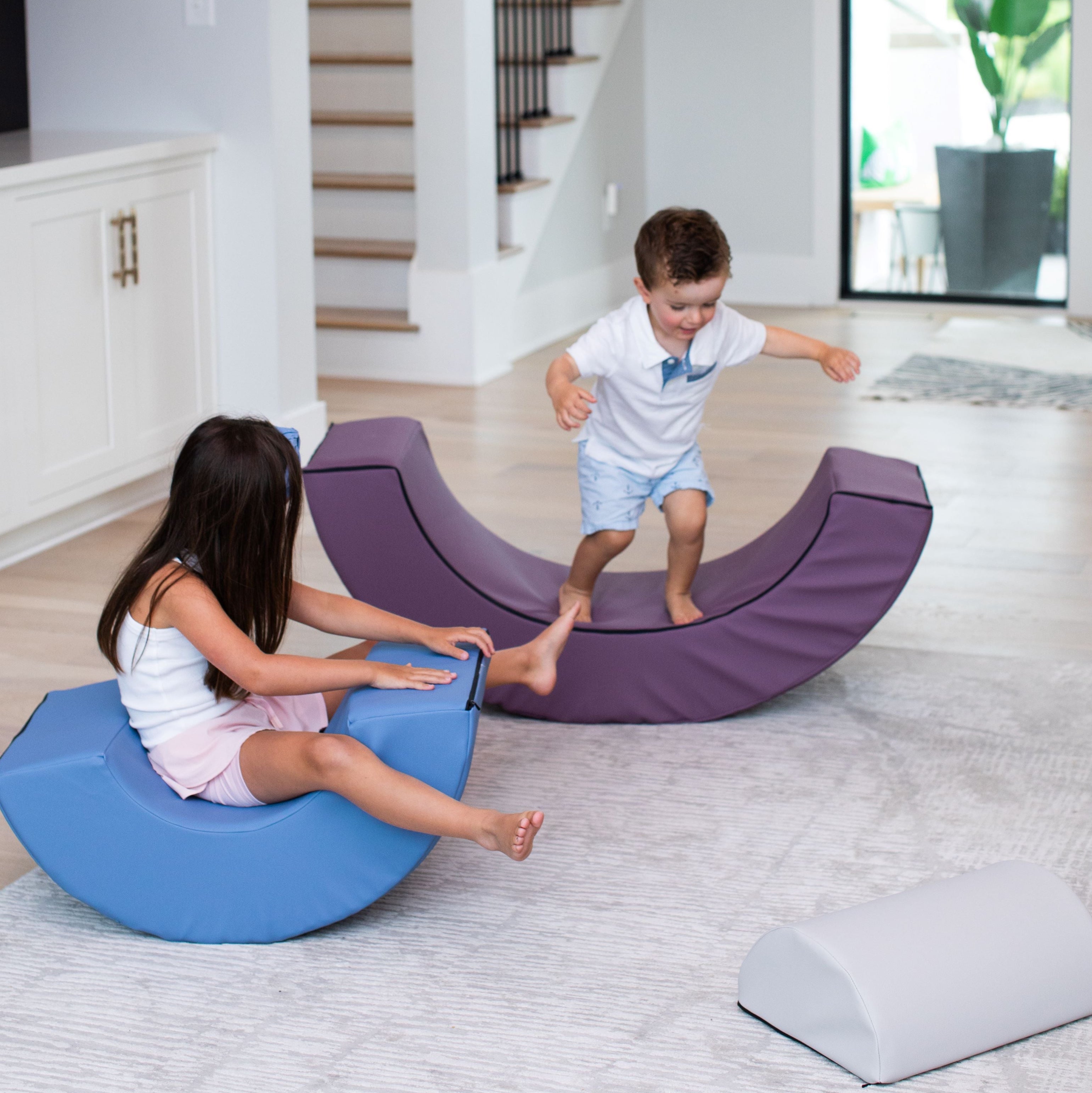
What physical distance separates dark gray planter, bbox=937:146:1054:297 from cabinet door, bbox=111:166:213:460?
3.79 m

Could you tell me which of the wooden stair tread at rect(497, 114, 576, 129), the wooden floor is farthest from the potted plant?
the wooden stair tread at rect(497, 114, 576, 129)

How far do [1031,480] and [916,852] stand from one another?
212 cm

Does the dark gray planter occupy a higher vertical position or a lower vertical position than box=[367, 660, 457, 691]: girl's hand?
higher

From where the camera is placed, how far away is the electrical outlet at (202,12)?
3.76m

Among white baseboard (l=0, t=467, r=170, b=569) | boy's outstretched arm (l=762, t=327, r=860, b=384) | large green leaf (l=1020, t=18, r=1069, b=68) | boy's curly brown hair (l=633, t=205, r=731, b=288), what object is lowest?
white baseboard (l=0, t=467, r=170, b=569)

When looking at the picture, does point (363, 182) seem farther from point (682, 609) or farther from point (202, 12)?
point (682, 609)

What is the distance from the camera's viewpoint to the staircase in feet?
17.5

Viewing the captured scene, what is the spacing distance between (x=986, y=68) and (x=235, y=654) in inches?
215

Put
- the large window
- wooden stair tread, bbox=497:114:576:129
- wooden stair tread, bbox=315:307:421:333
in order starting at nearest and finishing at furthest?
1. wooden stair tread, bbox=315:307:421:333
2. wooden stair tread, bbox=497:114:576:129
3. the large window

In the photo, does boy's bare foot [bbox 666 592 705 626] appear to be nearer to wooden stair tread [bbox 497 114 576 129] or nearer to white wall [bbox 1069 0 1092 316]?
wooden stair tread [bbox 497 114 576 129]

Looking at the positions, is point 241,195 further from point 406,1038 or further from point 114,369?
point 406,1038

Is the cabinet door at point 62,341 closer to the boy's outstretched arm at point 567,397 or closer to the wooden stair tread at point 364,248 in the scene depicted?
the boy's outstretched arm at point 567,397

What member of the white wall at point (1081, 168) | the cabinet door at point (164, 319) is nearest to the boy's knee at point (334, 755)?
the cabinet door at point (164, 319)

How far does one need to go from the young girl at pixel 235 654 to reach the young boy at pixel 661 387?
66 cm
